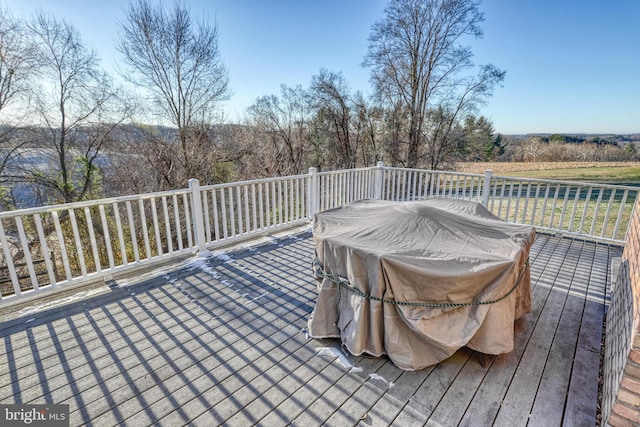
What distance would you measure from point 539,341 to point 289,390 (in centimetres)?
193

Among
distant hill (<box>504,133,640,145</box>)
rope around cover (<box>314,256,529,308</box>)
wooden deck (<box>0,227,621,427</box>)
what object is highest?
distant hill (<box>504,133,640,145</box>)

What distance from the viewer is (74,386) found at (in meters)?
1.78

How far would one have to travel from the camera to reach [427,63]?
9.73 meters

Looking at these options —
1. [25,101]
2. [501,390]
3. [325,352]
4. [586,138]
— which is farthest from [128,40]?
[586,138]

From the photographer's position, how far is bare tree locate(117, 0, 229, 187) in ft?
25.0

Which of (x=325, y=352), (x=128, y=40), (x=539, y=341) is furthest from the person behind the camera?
(x=128, y=40)

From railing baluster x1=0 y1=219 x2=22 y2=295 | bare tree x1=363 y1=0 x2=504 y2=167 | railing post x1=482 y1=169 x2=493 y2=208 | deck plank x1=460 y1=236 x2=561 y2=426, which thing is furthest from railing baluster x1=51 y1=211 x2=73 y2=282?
bare tree x1=363 y1=0 x2=504 y2=167

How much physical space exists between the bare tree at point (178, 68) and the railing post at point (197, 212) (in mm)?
6120

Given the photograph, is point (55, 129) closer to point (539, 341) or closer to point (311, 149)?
point (311, 149)

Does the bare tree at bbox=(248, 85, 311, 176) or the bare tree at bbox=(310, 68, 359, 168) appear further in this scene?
the bare tree at bbox=(248, 85, 311, 176)

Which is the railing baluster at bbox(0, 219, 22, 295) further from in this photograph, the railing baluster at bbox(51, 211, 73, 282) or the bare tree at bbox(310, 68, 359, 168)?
the bare tree at bbox(310, 68, 359, 168)

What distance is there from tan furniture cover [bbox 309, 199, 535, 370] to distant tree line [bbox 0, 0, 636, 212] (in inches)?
329

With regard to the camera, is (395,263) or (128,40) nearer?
(395,263)

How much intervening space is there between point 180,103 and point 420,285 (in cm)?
896
